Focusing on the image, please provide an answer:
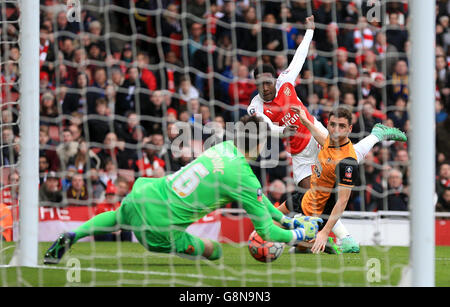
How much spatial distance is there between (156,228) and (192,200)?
13.9 inches

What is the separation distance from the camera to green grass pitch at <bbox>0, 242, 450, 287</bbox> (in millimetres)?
5570

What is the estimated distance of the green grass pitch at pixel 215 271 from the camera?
5570mm

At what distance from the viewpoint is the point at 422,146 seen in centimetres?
487

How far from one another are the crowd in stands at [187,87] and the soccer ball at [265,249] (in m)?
2.57

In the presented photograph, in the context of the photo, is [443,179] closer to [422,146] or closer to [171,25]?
[171,25]

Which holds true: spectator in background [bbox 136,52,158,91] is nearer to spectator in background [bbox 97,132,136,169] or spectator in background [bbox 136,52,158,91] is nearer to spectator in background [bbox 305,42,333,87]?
spectator in background [bbox 97,132,136,169]

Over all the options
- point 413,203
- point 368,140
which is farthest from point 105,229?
point 368,140

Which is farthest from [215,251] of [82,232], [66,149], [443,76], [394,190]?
[443,76]

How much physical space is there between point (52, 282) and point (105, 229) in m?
0.71

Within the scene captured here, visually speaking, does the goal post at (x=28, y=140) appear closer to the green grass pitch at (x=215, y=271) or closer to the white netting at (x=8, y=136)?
the green grass pitch at (x=215, y=271)

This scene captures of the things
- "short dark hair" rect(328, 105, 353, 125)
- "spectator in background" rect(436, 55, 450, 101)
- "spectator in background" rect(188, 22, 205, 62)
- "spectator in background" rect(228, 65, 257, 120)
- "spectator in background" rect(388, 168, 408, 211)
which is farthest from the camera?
"spectator in background" rect(436, 55, 450, 101)

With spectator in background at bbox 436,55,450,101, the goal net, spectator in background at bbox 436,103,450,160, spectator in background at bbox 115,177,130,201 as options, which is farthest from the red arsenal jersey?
spectator in background at bbox 436,103,450,160

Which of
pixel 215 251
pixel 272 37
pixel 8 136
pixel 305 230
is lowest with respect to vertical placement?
pixel 215 251

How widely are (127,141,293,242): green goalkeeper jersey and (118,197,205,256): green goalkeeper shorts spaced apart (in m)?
0.02
